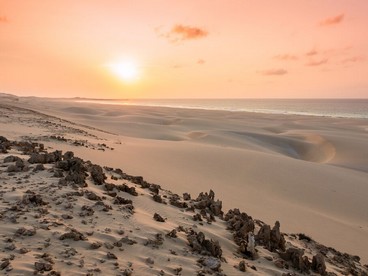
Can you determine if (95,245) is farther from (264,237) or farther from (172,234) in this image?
(264,237)

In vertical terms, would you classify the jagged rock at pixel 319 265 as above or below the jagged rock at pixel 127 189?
below

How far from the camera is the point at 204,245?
568 centimetres

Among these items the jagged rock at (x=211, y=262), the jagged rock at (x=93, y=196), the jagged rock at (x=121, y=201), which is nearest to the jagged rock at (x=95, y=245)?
the jagged rock at (x=211, y=262)

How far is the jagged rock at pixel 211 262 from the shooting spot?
199 inches

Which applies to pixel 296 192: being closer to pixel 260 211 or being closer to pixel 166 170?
pixel 260 211

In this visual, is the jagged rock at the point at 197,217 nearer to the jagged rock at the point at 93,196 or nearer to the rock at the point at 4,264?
the jagged rock at the point at 93,196

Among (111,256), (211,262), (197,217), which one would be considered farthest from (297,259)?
(111,256)

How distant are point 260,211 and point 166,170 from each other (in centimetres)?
436

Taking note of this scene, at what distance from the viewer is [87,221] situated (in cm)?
566

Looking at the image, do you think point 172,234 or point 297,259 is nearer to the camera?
point 172,234

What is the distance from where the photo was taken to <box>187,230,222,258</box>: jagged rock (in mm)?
5504

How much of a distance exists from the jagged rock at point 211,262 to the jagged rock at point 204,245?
229mm

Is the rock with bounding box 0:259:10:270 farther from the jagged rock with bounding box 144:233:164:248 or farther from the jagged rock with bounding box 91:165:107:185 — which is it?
the jagged rock with bounding box 91:165:107:185

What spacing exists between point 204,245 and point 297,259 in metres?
1.61
